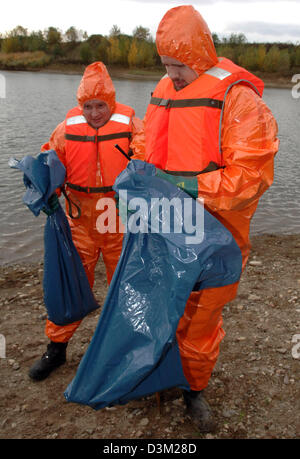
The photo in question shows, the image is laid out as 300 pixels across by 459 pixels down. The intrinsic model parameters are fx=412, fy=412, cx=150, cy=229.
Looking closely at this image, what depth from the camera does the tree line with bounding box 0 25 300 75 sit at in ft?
203

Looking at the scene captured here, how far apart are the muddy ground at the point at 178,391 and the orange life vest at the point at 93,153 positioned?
1.41 meters

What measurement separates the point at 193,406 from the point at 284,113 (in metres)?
25.2

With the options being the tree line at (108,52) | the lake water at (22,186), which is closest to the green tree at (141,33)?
the tree line at (108,52)

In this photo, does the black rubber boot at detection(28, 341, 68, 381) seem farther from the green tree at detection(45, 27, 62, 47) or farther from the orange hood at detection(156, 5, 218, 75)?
the green tree at detection(45, 27, 62, 47)

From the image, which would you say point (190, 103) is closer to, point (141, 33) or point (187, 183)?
point (187, 183)

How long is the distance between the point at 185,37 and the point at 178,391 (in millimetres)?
2354

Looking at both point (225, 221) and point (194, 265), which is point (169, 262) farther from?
point (225, 221)

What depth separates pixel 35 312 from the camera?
4.16 meters

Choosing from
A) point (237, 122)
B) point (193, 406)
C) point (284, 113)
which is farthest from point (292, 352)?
point (284, 113)

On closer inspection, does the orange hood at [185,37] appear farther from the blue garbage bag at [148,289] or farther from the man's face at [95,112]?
the man's face at [95,112]

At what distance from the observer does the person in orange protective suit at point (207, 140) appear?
7.25 ft

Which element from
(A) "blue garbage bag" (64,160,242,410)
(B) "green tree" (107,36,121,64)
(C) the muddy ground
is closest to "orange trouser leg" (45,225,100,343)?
(C) the muddy ground

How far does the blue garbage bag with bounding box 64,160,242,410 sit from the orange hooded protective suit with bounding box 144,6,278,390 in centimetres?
13

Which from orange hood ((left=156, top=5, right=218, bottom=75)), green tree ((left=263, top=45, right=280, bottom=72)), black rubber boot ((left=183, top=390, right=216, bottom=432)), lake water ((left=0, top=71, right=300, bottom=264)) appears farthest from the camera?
green tree ((left=263, top=45, right=280, bottom=72))
